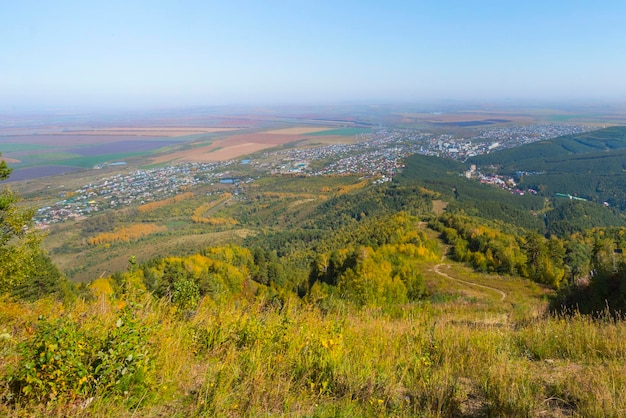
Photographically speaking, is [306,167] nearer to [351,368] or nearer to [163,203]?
[163,203]

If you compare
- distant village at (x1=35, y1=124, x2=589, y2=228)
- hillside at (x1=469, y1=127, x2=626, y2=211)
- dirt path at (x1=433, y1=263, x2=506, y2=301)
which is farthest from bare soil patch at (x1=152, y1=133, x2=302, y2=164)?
dirt path at (x1=433, y1=263, x2=506, y2=301)

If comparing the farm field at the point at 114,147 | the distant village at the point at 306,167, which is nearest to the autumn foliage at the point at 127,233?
the distant village at the point at 306,167

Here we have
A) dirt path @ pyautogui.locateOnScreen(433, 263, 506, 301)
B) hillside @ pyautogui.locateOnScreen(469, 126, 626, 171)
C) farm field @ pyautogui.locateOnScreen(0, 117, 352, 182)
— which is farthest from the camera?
hillside @ pyautogui.locateOnScreen(469, 126, 626, 171)

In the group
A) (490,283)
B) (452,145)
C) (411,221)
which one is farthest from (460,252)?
(452,145)

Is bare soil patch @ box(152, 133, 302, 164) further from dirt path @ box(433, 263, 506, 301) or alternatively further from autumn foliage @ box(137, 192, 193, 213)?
dirt path @ box(433, 263, 506, 301)

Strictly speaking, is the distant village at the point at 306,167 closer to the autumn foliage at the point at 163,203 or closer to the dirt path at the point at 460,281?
the autumn foliage at the point at 163,203

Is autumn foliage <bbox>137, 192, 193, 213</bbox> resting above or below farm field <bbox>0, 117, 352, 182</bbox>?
below

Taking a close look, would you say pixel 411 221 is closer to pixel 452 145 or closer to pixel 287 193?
pixel 287 193

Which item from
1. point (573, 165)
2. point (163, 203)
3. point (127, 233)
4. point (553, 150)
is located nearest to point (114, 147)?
point (163, 203)

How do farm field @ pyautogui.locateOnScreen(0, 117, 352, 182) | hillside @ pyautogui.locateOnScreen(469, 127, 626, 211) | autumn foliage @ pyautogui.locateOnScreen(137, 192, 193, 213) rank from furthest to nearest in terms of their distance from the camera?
farm field @ pyautogui.locateOnScreen(0, 117, 352, 182) → hillside @ pyautogui.locateOnScreen(469, 127, 626, 211) → autumn foliage @ pyautogui.locateOnScreen(137, 192, 193, 213)

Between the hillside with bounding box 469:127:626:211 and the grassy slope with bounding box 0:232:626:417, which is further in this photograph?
the hillside with bounding box 469:127:626:211
